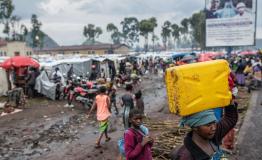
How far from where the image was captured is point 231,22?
25.1m

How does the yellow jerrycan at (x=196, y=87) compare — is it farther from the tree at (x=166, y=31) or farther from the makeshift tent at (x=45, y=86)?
the tree at (x=166, y=31)

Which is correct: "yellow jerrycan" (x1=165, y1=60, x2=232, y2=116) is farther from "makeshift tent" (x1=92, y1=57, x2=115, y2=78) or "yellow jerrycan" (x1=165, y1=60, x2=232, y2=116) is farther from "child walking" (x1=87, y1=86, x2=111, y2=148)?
"makeshift tent" (x1=92, y1=57, x2=115, y2=78)

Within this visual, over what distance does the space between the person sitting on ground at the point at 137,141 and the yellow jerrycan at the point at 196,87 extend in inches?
60.2

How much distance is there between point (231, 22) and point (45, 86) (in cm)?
1332

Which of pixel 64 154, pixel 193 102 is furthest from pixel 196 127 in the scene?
pixel 64 154

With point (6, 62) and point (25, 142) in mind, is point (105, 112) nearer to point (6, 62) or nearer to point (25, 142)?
point (25, 142)

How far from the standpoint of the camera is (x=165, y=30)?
95.9m

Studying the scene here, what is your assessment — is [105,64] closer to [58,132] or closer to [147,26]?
[58,132]

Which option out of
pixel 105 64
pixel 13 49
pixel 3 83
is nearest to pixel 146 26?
pixel 13 49

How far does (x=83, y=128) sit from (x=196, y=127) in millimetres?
9327

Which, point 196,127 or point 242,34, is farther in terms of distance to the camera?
point 242,34

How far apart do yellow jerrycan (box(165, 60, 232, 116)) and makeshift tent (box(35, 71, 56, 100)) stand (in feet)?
50.7

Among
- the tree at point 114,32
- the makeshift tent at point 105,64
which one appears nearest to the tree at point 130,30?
the tree at point 114,32

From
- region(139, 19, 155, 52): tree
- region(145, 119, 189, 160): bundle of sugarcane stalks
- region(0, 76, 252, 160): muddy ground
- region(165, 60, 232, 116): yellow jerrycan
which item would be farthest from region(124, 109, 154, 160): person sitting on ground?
region(139, 19, 155, 52): tree
